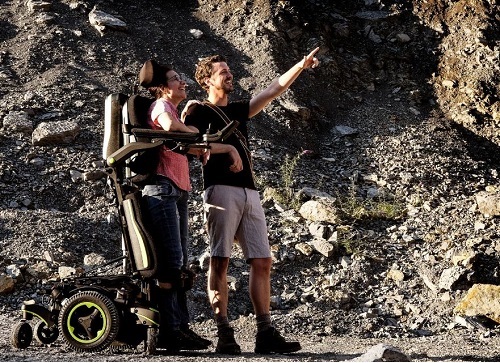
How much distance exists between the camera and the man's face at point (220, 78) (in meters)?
5.73

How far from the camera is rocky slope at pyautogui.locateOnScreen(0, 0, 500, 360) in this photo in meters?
8.15

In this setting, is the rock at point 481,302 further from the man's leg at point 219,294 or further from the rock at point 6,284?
the rock at point 6,284

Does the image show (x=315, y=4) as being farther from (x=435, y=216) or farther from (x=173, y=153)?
(x=173, y=153)

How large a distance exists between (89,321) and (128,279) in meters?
0.37

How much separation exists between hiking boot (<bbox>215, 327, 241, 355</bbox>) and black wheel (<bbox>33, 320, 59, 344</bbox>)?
1086 mm

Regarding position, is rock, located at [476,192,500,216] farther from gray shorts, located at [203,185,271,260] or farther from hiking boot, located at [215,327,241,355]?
hiking boot, located at [215,327,241,355]

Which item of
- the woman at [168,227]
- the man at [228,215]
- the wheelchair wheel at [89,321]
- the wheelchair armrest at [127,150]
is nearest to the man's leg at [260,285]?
the man at [228,215]

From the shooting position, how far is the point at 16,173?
1016 cm

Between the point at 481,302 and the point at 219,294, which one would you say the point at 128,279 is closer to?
the point at 219,294

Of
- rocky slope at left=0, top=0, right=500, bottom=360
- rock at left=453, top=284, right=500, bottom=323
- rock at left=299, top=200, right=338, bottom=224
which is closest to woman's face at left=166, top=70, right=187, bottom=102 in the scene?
rocky slope at left=0, top=0, right=500, bottom=360

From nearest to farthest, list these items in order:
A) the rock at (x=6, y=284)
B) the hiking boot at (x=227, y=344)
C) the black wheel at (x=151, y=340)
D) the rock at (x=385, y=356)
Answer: the rock at (x=385, y=356) → the black wheel at (x=151, y=340) → the hiking boot at (x=227, y=344) → the rock at (x=6, y=284)

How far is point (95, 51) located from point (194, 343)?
8.83 m

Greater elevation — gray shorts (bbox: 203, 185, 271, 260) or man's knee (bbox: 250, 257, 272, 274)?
gray shorts (bbox: 203, 185, 271, 260)

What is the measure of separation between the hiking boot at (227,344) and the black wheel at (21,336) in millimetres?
1257
